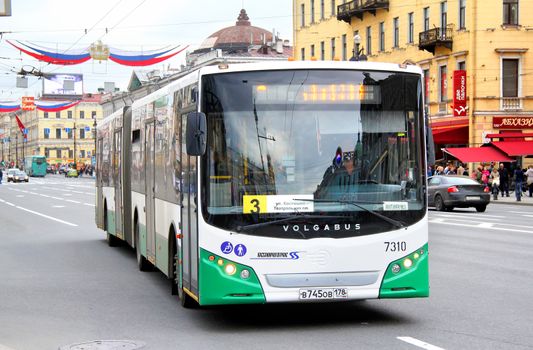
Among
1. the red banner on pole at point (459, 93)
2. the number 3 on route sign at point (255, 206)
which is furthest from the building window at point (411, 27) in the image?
the number 3 on route sign at point (255, 206)

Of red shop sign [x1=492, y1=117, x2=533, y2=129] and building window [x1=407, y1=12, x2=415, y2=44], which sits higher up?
building window [x1=407, y1=12, x2=415, y2=44]

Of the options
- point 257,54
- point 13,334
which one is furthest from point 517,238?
point 257,54

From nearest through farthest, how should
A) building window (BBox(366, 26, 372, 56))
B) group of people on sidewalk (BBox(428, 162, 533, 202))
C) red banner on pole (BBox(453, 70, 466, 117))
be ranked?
group of people on sidewalk (BBox(428, 162, 533, 202)), red banner on pole (BBox(453, 70, 466, 117)), building window (BBox(366, 26, 372, 56))

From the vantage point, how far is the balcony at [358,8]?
61700 mm

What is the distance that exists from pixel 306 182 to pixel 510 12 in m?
44.5

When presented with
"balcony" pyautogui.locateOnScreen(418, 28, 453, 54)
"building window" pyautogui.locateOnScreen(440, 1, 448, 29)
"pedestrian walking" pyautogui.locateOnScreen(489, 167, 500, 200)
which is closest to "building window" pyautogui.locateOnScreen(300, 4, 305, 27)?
"balcony" pyautogui.locateOnScreen(418, 28, 453, 54)

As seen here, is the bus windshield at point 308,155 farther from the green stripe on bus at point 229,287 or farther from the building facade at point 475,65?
the building facade at point 475,65

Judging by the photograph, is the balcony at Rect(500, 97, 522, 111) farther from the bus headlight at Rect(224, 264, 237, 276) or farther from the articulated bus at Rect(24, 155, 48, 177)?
the articulated bus at Rect(24, 155, 48, 177)

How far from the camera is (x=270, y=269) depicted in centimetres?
1017

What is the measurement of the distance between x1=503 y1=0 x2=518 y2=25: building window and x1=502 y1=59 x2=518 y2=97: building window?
6.28 ft

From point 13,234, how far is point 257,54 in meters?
78.3

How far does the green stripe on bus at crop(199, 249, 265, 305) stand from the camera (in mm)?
10164

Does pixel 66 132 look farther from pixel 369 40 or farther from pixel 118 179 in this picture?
pixel 118 179

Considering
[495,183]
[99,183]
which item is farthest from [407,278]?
[495,183]
